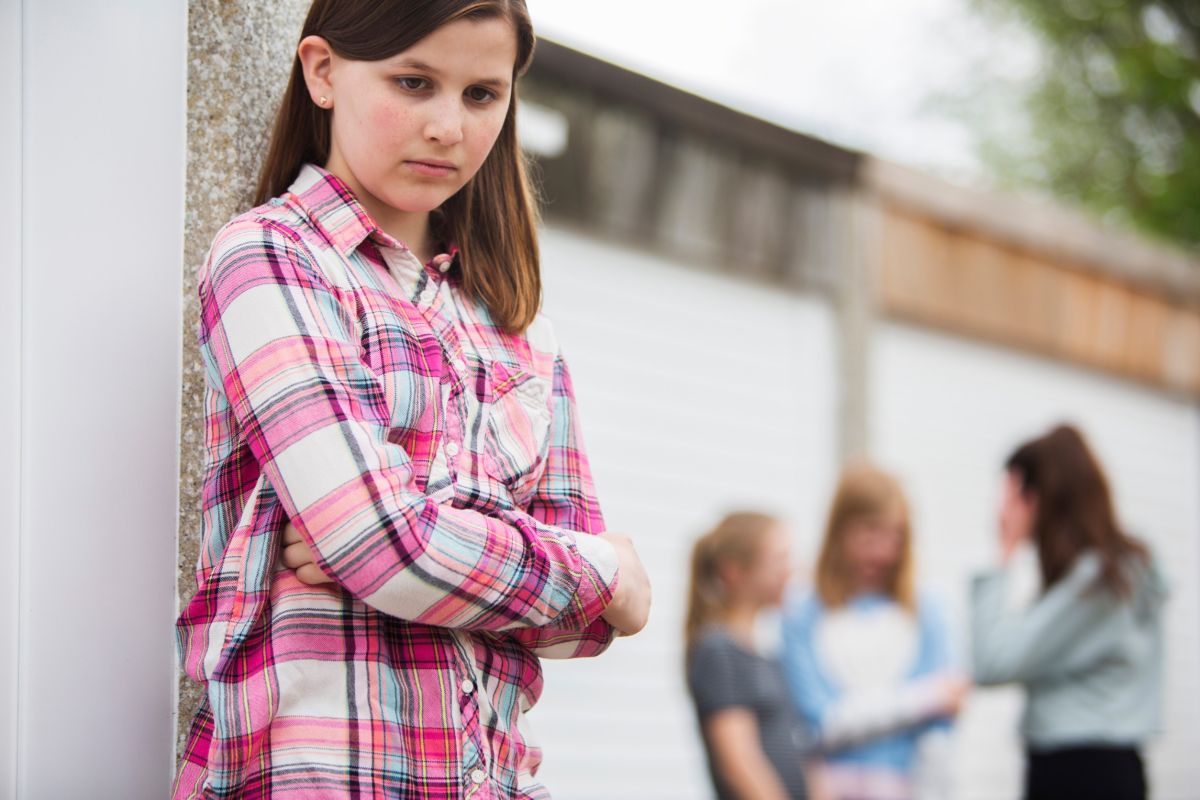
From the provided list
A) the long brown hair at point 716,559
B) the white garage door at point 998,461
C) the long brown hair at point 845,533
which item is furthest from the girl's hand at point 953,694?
the white garage door at point 998,461

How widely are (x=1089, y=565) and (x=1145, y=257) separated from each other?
4.77 meters

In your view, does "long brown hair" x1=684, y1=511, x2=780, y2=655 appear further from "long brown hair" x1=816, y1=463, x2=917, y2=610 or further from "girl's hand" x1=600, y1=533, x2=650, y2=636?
"girl's hand" x1=600, y1=533, x2=650, y2=636

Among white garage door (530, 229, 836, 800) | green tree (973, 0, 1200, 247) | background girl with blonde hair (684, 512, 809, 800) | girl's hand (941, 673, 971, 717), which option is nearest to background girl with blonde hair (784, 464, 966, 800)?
girl's hand (941, 673, 971, 717)

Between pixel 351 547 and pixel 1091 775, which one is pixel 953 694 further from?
pixel 351 547

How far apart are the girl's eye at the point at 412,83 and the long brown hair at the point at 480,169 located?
31mm

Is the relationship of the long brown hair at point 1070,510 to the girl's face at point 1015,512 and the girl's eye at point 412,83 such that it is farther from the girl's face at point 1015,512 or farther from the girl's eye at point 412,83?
the girl's eye at point 412,83

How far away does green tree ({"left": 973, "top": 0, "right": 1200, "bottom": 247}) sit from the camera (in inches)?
540

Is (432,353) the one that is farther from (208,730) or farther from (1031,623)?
(1031,623)

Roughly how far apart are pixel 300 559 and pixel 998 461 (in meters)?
6.60

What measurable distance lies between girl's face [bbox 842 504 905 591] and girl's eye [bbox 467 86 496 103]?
3380 millimetres

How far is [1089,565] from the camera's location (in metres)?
4.15

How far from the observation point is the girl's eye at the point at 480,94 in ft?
5.12

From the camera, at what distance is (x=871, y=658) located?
4613mm

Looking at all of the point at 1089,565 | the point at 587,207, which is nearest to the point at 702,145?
the point at 587,207
